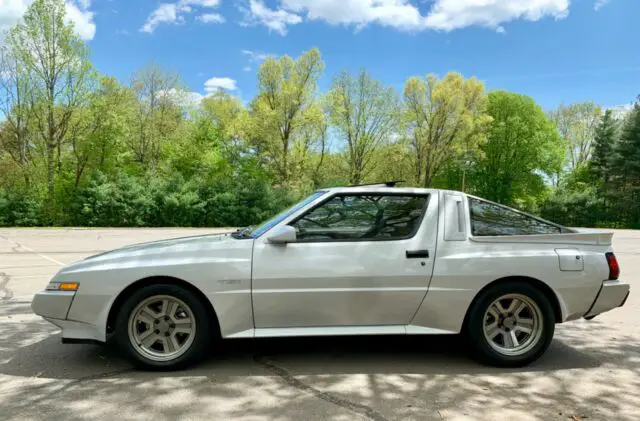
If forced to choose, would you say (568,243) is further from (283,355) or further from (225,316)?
(225,316)

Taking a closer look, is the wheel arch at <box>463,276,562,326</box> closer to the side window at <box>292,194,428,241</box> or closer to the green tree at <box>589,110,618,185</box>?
the side window at <box>292,194,428,241</box>

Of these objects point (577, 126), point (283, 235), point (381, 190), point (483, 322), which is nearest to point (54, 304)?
point (283, 235)

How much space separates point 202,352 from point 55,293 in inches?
52.3

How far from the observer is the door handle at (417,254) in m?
4.21

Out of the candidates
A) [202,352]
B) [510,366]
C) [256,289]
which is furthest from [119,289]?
[510,366]

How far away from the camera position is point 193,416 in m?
3.26

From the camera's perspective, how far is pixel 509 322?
4.39 m

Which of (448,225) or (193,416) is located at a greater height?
(448,225)

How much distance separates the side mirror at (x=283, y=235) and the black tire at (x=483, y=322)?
1.74 meters

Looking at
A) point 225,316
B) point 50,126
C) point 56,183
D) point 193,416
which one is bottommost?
point 193,416

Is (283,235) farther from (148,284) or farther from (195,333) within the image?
(148,284)

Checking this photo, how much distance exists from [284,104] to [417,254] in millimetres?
33730

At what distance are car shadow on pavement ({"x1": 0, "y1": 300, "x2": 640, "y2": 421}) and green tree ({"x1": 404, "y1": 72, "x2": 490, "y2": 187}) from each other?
38.9 meters

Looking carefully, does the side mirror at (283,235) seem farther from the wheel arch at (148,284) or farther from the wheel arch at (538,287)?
the wheel arch at (538,287)
